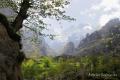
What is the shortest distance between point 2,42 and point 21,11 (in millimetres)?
5770

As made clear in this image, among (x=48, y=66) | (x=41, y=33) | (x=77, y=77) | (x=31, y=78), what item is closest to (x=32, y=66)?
(x=31, y=78)

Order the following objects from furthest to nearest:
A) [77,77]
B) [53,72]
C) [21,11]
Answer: [53,72] < [77,77] < [21,11]

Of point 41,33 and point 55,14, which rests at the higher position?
point 55,14

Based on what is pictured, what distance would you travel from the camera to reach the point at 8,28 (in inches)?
846

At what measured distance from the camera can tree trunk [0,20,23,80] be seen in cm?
1773

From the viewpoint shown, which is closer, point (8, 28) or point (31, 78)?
point (8, 28)

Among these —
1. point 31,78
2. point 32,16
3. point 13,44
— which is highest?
point 32,16

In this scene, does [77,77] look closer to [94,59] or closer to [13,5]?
[94,59]

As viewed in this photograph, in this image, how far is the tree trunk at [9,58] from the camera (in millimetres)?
17734

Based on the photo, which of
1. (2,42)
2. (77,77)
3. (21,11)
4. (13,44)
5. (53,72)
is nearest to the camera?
(2,42)

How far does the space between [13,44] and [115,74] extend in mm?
116071

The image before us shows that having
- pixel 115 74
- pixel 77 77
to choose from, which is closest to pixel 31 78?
pixel 77 77

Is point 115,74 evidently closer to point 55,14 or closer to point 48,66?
point 48,66

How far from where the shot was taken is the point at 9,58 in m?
18.8
